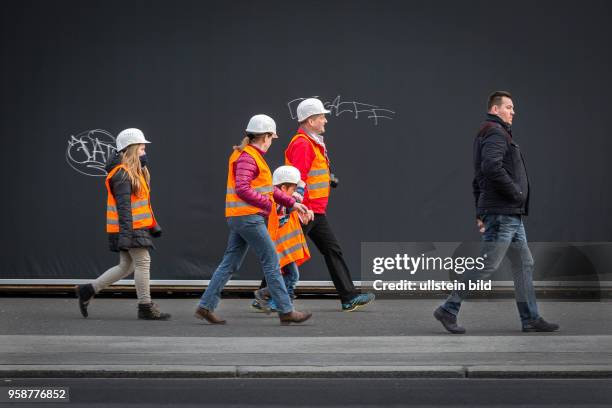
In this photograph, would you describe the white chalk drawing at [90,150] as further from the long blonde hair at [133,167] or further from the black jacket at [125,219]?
the black jacket at [125,219]

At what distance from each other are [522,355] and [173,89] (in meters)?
5.66

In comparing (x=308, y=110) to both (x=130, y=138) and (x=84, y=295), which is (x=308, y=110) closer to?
(x=130, y=138)

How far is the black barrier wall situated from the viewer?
13898 millimetres

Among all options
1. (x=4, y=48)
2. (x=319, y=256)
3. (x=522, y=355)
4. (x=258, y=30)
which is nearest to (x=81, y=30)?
(x=4, y=48)

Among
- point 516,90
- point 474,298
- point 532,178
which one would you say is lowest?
point 474,298

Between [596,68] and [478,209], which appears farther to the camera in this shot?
[596,68]

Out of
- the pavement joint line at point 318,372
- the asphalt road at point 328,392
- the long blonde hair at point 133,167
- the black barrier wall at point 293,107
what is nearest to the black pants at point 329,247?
the black barrier wall at point 293,107

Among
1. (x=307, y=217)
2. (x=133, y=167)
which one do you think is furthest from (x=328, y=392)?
(x=133, y=167)

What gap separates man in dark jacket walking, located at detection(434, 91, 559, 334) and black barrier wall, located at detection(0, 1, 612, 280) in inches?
110

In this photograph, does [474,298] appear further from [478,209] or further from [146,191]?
[146,191]

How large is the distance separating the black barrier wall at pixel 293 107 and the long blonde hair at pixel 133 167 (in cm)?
171

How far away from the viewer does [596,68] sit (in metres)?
13.9

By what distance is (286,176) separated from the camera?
39.4ft

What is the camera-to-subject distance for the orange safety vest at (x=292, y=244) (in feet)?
40.6
